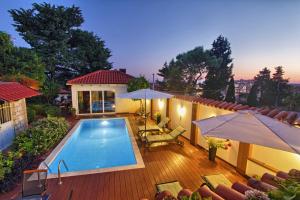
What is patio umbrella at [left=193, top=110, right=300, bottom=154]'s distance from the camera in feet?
8.74

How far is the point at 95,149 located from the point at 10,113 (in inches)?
178

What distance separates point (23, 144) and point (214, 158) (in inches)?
297

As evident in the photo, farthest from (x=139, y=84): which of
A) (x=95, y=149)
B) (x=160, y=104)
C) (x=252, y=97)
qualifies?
(x=252, y=97)

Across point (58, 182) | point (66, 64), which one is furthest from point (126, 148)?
point (66, 64)

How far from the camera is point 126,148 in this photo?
772 cm

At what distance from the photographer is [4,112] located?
23.3 ft

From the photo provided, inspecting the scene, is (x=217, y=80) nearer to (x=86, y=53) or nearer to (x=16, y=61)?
(x=86, y=53)

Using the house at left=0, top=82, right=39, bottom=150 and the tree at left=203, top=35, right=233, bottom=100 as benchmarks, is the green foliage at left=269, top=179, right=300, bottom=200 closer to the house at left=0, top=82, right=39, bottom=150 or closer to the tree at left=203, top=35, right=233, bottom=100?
the house at left=0, top=82, right=39, bottom=150

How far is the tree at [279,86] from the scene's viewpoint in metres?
31.5

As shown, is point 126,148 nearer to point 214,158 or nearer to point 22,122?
point 214,158

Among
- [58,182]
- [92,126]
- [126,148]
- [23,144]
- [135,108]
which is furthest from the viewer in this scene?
[135,108]

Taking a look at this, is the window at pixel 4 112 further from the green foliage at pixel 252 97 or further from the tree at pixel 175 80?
the green foliage at pixel 252 97

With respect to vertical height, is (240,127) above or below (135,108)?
above

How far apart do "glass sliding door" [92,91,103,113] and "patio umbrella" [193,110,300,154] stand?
40.9ft
